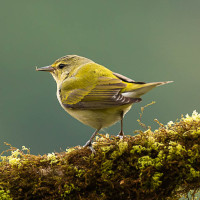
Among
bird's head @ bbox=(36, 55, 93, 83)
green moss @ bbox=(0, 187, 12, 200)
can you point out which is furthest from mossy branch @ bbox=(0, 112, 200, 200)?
bird's head @ bbox=(36, 55, 93, 83)

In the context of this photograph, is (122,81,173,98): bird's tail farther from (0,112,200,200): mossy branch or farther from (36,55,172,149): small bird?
(0,112,200,200): mossy branch

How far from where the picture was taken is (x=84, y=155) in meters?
4.04

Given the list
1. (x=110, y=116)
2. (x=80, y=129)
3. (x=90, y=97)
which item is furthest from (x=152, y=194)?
(x=80, y=129)

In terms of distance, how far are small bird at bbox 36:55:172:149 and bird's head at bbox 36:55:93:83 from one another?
56 centimetres

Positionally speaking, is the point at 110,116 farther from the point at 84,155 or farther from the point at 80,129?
the point at 80,129

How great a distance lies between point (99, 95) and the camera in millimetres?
5484

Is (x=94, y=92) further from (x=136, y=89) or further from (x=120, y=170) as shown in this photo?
(x=120, y=170)

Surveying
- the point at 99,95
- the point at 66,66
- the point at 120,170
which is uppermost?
the point at 66,66

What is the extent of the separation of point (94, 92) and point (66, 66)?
1680 millimetres

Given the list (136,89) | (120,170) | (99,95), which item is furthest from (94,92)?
(120,170)

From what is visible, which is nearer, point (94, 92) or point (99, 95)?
point (99, 95)

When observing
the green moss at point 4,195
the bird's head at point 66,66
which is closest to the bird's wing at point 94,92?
the bird's head at point 66,66

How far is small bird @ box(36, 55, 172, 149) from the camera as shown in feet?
16.9

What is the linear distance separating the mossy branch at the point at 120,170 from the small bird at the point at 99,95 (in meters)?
0.96
